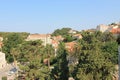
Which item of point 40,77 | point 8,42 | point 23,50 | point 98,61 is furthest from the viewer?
point 8,42

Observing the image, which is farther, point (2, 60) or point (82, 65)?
point (2, 60)

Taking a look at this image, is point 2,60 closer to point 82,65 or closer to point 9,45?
point 9,45

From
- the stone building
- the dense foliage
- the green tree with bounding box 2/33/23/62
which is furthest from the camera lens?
the green tree with bounding box 2/33/23/62

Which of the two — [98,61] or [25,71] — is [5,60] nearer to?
[25,71]

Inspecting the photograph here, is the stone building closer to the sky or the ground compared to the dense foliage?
closer to the ground

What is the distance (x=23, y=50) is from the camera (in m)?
36.9

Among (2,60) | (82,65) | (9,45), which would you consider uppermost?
(82,65)

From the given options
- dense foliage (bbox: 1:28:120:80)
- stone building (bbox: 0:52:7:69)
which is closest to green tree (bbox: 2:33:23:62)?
stone building (bbox: 0:52:7:69)

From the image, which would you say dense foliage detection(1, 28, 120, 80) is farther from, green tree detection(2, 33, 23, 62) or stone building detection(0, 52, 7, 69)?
green tree detection(2, 33, 23, 62)

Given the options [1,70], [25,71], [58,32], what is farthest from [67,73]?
→ [58,32]

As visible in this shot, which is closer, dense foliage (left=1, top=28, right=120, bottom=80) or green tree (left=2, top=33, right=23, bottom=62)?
dense foliage (left=1, top=28, right=120, bottom=80)

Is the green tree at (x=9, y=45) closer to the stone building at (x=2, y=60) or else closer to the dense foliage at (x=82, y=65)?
the stone building at (x=2, y=60)

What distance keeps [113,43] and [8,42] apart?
2735cm

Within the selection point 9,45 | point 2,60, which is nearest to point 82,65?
point 2,60
